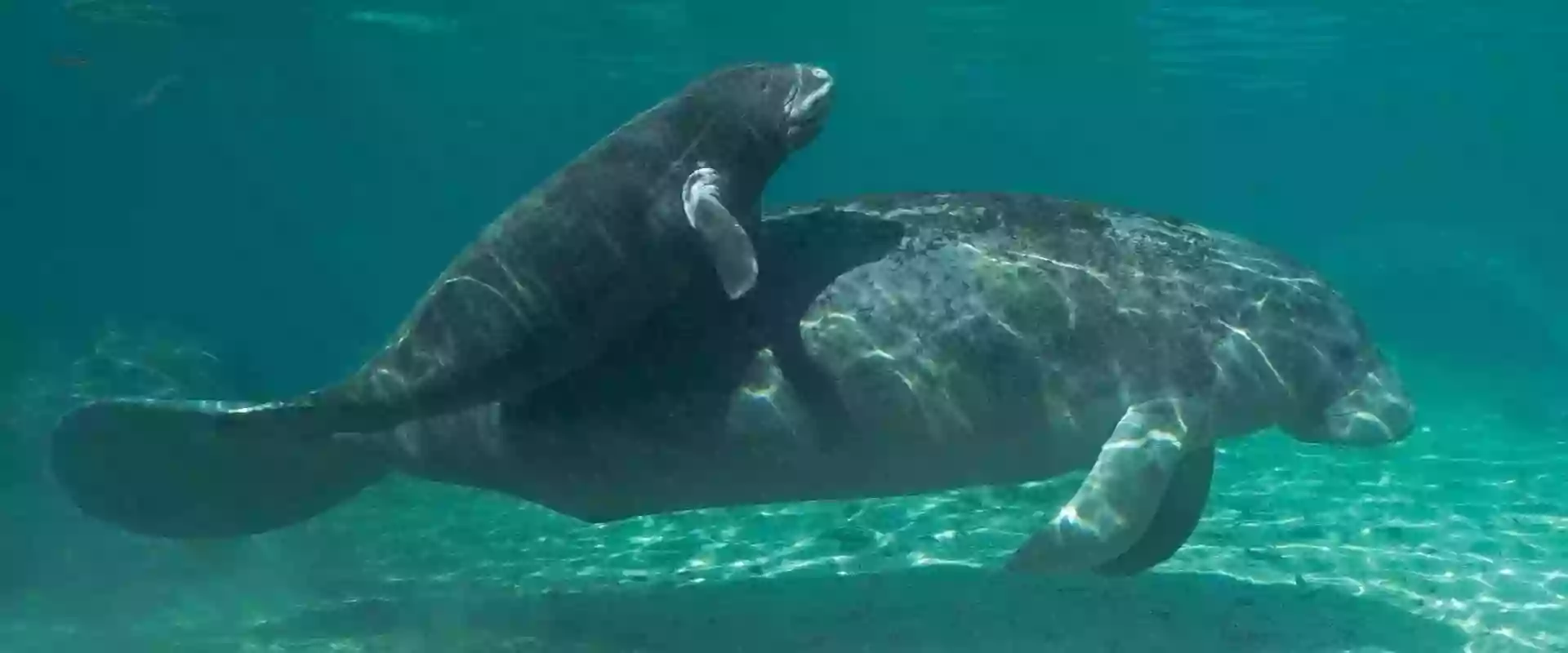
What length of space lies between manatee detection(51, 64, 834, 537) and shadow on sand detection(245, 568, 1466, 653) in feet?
8.19

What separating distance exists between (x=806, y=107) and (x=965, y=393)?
1.97 meters

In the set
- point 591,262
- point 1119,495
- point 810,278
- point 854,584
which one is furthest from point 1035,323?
point 854,584

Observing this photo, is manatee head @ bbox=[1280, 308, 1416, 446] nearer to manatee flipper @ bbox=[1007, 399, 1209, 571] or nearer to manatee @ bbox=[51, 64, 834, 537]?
manatee flipper @ bbox=[1007, 399, 1209, 571]

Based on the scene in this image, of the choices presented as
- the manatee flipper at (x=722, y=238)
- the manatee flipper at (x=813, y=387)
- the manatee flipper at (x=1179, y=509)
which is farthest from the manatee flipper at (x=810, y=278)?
the manatee flipper at (x=1179, y=509)

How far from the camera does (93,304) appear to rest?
1377 inches

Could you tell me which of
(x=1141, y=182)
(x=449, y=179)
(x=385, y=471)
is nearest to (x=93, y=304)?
(x=385, y=471)

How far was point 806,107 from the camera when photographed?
263 inches

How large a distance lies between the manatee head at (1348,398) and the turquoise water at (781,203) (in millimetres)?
1578

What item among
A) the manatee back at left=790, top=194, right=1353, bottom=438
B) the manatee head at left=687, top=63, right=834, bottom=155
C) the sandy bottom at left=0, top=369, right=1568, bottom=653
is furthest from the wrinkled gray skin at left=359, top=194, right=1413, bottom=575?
the sandy bottom at left=0, top=369, right=1568, bottom=653

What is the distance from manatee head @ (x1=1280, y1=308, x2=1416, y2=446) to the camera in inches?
281

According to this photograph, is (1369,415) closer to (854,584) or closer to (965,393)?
(965,393)

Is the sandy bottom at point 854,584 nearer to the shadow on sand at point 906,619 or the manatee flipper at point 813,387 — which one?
the shadow on sand at point 906,619

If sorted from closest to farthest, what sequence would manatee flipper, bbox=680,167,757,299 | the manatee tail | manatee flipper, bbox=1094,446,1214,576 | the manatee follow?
manatee flipper, bbox=680,167,757,299 < the manatee < manatee flipper, bbox=1094,446,1214,576 < the manatee tail

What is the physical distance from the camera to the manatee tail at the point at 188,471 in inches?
306
